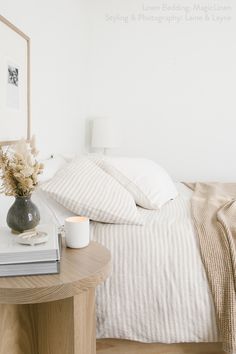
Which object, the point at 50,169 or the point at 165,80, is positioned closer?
the point at 50,169

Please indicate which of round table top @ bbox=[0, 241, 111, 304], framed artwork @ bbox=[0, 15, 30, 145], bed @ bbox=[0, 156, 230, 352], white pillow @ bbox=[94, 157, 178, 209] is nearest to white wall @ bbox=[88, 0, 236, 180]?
white pillow @ bbox=[94, 157, 178, 209]

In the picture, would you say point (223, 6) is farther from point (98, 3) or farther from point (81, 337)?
point (81, 337)

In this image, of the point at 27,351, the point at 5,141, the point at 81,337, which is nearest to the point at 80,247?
the point at 81,337

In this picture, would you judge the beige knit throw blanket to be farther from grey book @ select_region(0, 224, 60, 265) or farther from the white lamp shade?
the white lamp shade

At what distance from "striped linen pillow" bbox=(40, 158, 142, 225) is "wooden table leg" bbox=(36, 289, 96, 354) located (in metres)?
0.39

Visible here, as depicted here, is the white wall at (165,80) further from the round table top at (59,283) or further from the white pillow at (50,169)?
the round table top at (59,283)

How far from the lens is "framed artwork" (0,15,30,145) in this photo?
158cm

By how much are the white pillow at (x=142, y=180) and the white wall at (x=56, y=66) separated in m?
0.48

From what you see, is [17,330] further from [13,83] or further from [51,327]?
[13,83]

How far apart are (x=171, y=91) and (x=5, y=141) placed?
83.2 inches

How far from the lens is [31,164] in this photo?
3.53 feet

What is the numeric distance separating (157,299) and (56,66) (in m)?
1.67

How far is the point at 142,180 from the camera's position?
6.47 feet

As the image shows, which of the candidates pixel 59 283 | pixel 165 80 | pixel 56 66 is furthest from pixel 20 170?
pixel 165 80
